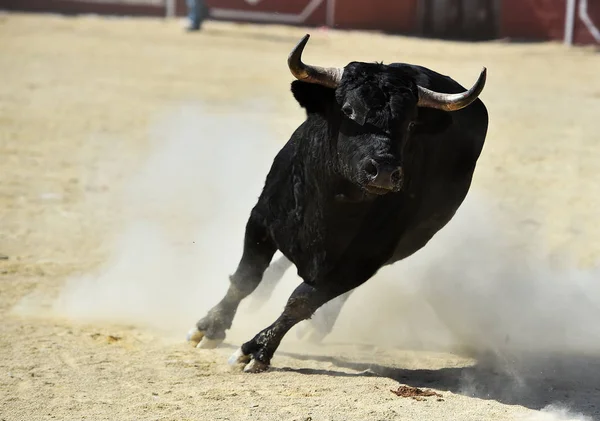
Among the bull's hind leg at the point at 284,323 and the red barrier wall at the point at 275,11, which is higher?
the bull's hind leg at the point at 284,323

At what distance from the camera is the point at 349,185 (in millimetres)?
5113

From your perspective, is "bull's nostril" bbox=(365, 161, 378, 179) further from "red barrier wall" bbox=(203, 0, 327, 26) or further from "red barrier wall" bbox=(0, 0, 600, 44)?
"red barrier wall" bbox=(203, 0, 327, 26)

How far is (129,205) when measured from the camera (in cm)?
873

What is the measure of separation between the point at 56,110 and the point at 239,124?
2.17m

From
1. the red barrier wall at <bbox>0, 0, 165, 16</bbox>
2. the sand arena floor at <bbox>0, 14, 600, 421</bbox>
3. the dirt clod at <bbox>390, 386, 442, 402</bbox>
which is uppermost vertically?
the dirt clod at <bbox>390, 386, 442, 402</bbox>

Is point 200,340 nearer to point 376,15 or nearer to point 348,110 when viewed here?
point 348,110

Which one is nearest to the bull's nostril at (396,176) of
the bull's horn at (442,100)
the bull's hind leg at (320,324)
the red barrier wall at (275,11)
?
the bull's horn at (442,100)

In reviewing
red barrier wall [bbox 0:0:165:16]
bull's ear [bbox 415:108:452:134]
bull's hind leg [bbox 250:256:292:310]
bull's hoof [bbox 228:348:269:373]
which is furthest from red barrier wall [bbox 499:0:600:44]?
bull's hoof [bbox 228:348:269:373]

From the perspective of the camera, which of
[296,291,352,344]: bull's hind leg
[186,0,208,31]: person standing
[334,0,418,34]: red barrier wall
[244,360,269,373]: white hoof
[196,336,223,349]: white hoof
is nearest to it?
[244,360,269,373]: white hoof

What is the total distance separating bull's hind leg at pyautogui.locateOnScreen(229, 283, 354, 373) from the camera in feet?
16.9

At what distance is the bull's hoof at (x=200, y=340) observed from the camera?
551 centimetres

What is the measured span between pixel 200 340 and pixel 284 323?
0.56m

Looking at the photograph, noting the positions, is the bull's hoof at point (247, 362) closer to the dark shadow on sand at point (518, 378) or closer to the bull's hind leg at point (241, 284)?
the dark shadow on sand at point (518, 378)

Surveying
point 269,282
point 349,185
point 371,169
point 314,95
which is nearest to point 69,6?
point 269,282
